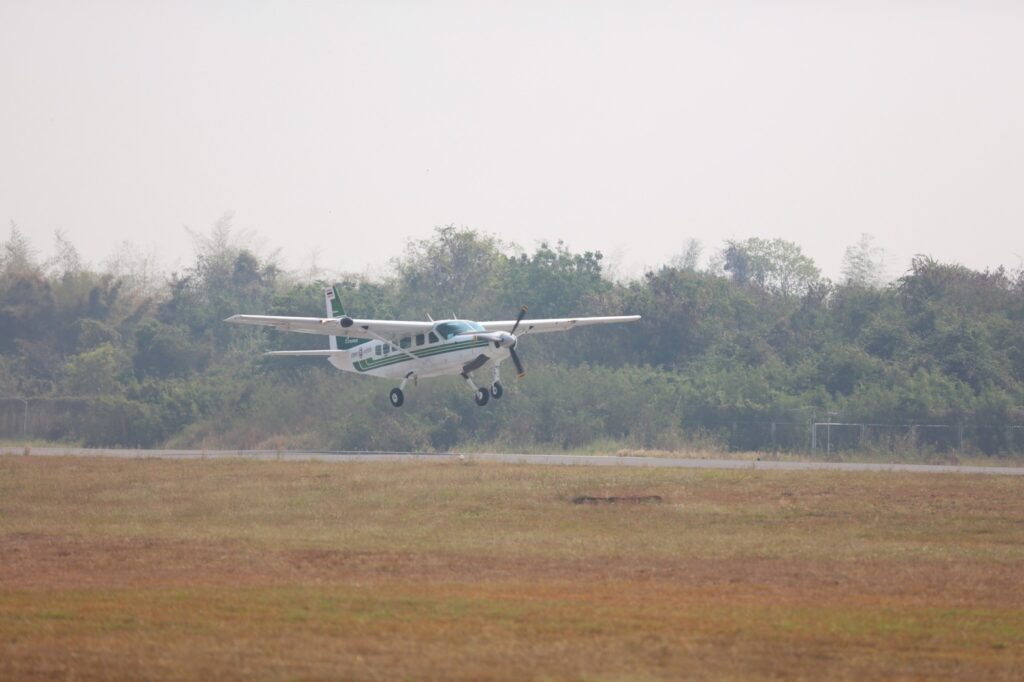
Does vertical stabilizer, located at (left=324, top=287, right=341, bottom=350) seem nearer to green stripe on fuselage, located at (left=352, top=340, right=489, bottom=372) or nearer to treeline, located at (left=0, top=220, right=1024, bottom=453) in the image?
green stripe on fuselage, located at (left=352, top=340, right=489, bottom=372)

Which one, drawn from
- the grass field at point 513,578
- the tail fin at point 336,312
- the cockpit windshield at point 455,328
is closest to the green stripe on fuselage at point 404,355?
the cockpit windshield at point 455,328

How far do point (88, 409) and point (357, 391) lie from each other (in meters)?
14.6

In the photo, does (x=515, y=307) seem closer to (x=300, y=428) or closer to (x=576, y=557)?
(x=300, y=428)

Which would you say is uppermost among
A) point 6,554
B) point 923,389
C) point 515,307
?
point 515,307

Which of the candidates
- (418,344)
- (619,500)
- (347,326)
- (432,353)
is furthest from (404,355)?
(619,500)

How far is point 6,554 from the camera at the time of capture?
21.3 m

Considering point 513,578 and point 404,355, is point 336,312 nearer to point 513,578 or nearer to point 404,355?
point 404,355

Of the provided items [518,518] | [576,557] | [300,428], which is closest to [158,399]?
[300,428]

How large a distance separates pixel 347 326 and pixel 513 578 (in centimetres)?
2535

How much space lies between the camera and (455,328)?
43.9 meters

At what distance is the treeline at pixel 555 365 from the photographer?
179 ft

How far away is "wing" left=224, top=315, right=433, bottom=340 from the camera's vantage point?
139 feet

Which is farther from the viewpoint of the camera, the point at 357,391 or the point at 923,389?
the point at 357,391

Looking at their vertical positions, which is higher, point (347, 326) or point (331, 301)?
point (331, 301)
